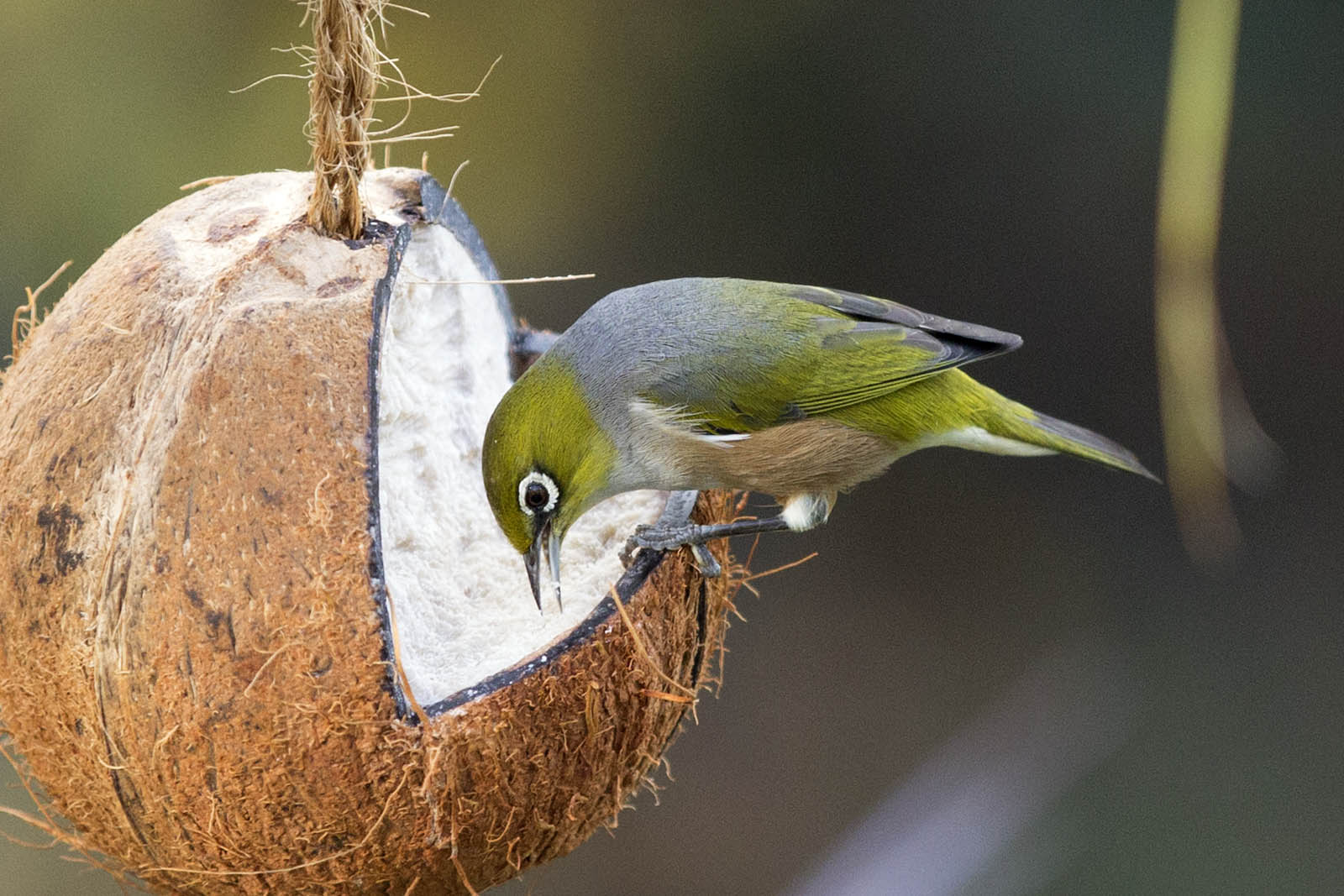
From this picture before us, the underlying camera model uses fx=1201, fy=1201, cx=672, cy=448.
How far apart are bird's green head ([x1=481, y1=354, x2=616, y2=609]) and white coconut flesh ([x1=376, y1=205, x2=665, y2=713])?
15 cm

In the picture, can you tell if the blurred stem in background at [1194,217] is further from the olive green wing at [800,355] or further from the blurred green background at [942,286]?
the blurred green background at [942,286]

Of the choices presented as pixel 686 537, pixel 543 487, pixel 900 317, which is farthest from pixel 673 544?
pixel 900 317

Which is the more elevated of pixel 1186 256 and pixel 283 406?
pixel 1186 256

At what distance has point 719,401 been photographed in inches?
118

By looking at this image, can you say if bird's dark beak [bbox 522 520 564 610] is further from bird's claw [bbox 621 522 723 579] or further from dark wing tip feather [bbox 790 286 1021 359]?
dark wing tip feather [bbox 790 286 1021 359]

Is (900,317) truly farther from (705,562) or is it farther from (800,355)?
(705,562)

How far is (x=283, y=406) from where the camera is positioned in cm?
225

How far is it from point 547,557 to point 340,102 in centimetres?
115

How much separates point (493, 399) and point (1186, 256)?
1.94 m

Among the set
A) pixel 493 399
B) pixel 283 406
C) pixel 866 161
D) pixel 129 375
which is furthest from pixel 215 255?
pixel 866 161

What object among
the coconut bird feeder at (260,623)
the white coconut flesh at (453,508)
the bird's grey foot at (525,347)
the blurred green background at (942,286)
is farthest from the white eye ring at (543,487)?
the blurred green background at (942,286)

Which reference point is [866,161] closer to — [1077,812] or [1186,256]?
[1077,812]

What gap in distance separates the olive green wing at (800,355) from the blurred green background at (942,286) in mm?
1900

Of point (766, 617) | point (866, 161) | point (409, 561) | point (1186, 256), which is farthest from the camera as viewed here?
point (766, 617)
